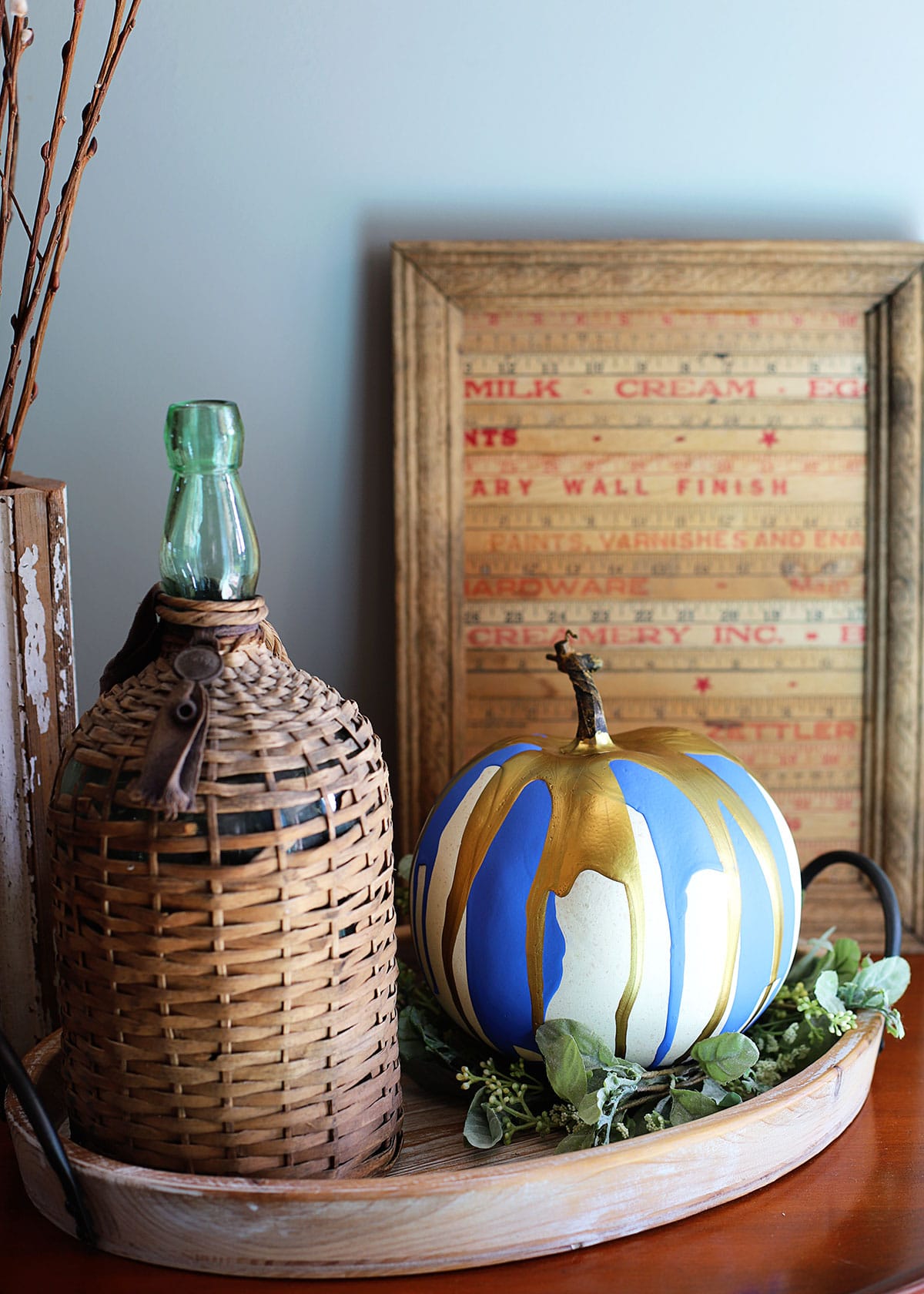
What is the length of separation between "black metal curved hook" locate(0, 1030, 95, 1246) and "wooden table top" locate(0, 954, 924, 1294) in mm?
17

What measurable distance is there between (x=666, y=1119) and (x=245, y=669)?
1.05 ft

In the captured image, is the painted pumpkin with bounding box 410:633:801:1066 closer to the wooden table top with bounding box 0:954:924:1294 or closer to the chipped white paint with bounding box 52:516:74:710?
the wooden table top with bounding box 0:954:924:1294

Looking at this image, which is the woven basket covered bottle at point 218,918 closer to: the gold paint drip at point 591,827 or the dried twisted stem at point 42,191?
the gold paint drip at point 591,827

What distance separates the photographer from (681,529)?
0.85 m

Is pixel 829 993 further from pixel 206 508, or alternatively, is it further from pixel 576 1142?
pixel 206 508

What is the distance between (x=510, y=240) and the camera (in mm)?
836

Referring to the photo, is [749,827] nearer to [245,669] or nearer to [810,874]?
[810,874]

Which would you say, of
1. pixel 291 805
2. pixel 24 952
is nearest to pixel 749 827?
pixel 291 805

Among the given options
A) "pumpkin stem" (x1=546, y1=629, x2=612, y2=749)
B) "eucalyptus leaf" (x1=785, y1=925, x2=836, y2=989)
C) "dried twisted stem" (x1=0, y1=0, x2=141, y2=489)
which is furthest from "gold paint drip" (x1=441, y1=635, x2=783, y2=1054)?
"dried twisted stem" (x1=0, y1=0, x2=141, y2=489)

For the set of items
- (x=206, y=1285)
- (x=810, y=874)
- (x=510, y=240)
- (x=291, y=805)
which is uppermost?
(x=510, y=240)

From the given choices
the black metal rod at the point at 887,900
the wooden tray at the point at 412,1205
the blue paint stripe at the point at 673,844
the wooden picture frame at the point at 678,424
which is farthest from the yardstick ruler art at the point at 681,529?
the wooden tray at the point at 412,1205

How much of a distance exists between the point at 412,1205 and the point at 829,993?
28 centimetres

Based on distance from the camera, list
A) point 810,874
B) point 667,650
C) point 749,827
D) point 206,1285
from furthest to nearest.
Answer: point 667,650 → point 810,874 → point 749,827 → point 206,1285

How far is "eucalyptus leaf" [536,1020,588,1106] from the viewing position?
56cm
